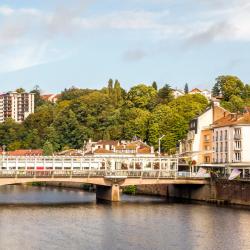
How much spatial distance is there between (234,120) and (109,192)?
1979cm

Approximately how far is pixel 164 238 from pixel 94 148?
7878cm

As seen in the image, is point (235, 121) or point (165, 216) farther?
point (235, 121)

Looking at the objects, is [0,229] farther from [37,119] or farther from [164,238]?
[37,119]

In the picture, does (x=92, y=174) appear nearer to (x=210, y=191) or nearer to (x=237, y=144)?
(x=210, y=191)

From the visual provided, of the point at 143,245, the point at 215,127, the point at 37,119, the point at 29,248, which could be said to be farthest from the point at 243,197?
the point at 37,119

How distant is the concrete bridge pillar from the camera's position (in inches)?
3533

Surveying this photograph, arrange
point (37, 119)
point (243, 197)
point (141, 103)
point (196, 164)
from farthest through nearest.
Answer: point (37, 119) < point (141, 103) < point (196, 164) < point (243, 197)

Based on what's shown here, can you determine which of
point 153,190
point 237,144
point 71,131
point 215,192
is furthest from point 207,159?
point 71,131

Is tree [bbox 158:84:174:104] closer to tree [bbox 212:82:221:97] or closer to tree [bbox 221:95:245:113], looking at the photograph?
tree [bbox 212:82:221:97]

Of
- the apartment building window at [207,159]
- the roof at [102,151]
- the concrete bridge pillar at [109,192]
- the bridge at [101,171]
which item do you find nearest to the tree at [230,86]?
the roof at [102,151]

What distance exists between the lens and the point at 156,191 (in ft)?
349

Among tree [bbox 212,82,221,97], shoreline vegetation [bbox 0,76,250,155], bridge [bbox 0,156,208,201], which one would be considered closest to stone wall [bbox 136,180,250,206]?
bridge [bbox 0,156,208,201]

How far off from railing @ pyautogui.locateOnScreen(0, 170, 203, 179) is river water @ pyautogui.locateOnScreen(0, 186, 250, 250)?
11.3ft

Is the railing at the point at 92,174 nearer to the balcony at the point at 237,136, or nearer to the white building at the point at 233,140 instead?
the white building at the point at 233,140
